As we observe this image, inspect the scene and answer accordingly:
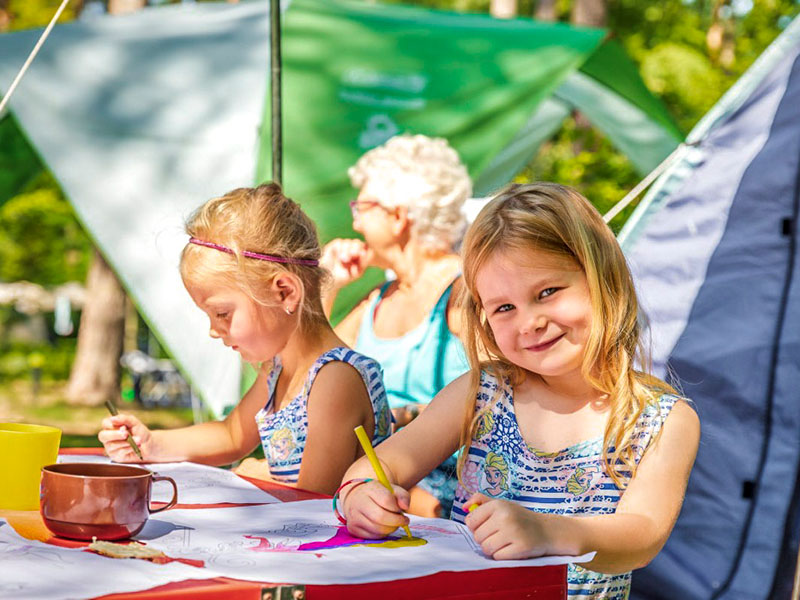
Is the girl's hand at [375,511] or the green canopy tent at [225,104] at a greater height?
the green canopy tent at [225,104]

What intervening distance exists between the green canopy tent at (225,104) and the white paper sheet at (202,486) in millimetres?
1693

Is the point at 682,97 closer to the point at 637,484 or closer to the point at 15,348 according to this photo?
the point at 15,348

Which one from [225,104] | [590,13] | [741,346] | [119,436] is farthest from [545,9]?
[119,436]

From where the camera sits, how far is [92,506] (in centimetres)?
96

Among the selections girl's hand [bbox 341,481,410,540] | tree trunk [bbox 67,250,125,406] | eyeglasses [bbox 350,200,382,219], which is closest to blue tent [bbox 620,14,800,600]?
eyeglasses [bbox 350,200,382,219]

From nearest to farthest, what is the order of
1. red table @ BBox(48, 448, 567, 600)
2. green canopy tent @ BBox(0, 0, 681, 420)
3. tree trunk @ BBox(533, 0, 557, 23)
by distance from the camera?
red table @ BBox(48, 448, 567, 600) → green canopy tent @ BBox(0, 0, 681, 420) → tree trunk @ BBox(533, 0, 557, 23)

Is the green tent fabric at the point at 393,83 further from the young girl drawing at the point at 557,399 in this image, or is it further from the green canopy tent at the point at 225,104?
the young girl drawing at the point at 557,399

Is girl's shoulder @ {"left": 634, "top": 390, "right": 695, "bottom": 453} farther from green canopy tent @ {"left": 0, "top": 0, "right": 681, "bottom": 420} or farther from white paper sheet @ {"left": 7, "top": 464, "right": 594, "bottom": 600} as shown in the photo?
green canopy tent @ {"left": 0, "top": 0, "right": 681, "bottom": 420}

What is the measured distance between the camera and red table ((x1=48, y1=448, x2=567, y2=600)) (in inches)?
31.2

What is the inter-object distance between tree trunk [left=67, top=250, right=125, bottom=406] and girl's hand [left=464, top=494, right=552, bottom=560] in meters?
7.15

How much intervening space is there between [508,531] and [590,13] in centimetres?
764

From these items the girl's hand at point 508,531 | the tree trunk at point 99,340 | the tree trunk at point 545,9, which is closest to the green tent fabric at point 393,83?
the girl's hand at point 508,531

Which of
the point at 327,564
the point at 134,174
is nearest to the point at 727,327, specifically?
the point at 327,564

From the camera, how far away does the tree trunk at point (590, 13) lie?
802 cm
